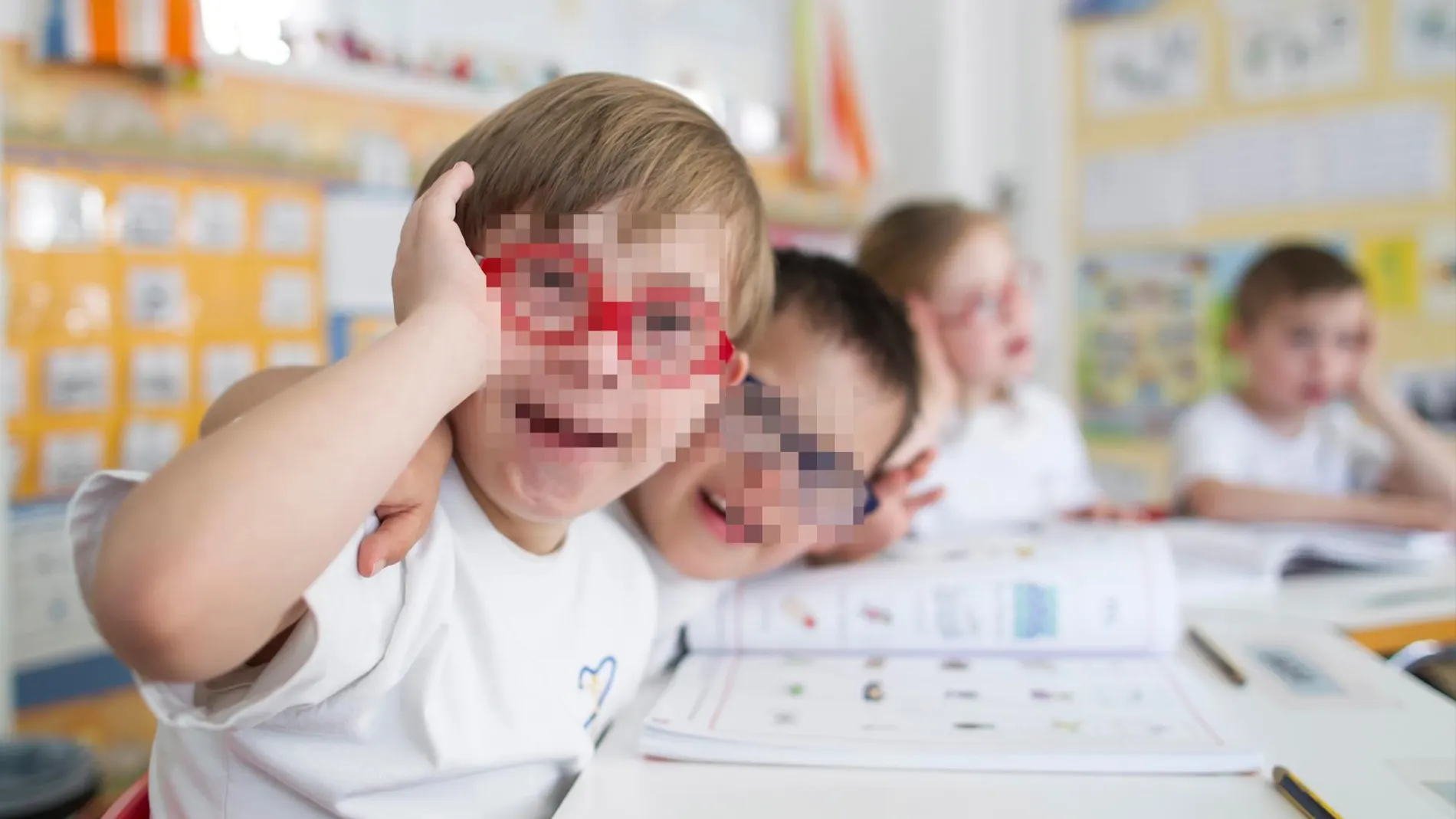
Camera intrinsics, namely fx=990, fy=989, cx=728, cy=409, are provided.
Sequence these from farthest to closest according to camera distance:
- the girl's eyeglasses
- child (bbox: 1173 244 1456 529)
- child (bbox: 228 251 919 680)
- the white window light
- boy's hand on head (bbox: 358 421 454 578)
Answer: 1. child (bbox: 1173 244 1456 529)
2. the white window light
3. the girl's eyeglasses
4. child (bbox: 228 251 919 680)
5. boy's hand on head (bbox: 358 421 454 578)

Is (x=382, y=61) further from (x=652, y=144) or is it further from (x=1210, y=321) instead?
(x=1210, y=321)

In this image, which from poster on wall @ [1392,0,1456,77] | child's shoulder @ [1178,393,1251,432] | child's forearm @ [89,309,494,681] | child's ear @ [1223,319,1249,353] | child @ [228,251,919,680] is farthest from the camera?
poster on wall @ [1392,0,1456,77]

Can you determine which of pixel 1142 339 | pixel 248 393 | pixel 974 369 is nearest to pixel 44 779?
pixel 248 393

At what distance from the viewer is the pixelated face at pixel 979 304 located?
1.16 m

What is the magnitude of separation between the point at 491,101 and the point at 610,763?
130cm

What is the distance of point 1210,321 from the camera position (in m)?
2.13

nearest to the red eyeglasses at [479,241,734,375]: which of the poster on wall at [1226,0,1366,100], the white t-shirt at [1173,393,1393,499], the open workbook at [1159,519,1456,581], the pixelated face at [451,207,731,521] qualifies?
the pixelated face at [451,207,731,521]

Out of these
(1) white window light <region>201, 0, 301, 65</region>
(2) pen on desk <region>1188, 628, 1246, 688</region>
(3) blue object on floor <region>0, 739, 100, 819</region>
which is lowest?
(3) blue object on floor <region>0, 739, 100, 819</region>

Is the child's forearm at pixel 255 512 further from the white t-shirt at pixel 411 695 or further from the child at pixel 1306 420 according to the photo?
the child at pixel 1306 420

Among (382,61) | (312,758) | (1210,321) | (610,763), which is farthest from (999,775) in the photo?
(1210,321)

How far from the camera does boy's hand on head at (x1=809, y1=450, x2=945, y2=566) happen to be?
2.74 feet

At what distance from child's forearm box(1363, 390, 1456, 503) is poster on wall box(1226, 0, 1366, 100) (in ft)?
2.89

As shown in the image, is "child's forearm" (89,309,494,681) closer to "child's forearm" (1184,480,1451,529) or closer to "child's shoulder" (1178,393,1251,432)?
"child's forearm" (1184,480,1451,529)

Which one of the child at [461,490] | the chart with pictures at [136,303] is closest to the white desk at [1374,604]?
the child at [461,490]
